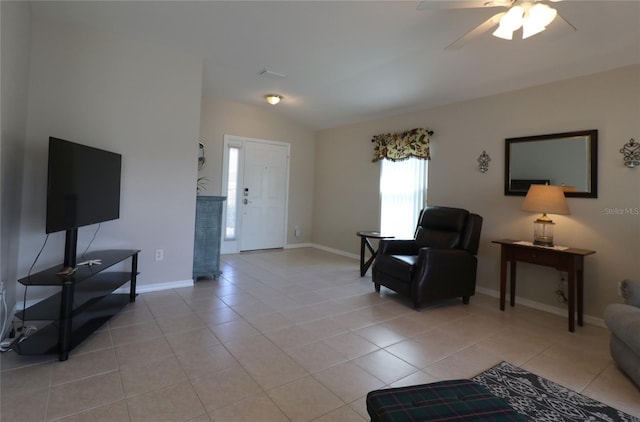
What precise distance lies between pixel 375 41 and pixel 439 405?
3.04 m

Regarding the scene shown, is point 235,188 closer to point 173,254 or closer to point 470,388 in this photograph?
point 173,254

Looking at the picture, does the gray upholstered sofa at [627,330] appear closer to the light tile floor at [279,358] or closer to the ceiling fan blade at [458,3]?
the light tile floor at [279,358]

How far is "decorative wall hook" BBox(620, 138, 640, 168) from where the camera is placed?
2633mm

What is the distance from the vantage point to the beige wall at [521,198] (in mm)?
2719

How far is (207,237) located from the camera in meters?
3.79

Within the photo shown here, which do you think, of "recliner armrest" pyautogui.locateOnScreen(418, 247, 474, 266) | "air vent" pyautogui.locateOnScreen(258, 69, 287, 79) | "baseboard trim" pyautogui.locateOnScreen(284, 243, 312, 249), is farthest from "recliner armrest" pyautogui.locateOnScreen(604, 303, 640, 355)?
"baseboard trim" pyautogui.locateOnScreen(284, 243, 312, 249)

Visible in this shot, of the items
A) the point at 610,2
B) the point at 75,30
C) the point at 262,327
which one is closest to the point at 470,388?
the point at 262,327

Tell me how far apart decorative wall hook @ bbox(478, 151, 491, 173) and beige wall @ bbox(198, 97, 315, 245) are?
3440 millimetres

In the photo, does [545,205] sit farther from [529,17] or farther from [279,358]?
[279,358]

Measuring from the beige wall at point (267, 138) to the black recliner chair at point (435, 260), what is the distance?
295 cm

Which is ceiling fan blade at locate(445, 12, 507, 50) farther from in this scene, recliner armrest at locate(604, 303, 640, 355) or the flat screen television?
the flat screen television

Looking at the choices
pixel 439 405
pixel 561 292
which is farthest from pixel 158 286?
pixel 561 292

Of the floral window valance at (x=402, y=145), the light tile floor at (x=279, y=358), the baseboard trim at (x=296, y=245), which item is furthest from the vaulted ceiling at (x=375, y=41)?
the baseboard trim at (x=296, y=245)

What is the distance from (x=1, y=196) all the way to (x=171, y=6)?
6.49 feet
